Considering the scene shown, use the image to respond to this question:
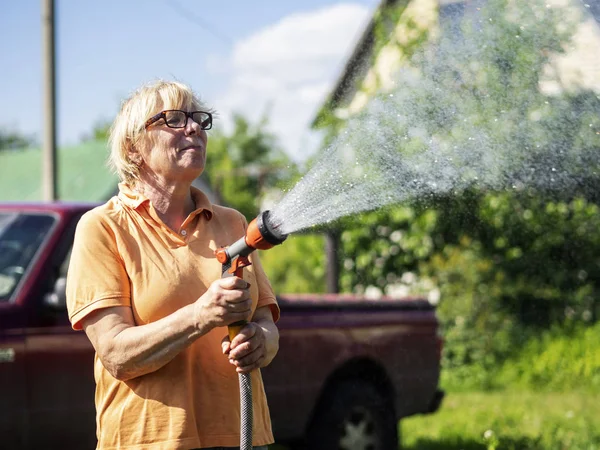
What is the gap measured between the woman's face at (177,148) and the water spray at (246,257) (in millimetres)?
313

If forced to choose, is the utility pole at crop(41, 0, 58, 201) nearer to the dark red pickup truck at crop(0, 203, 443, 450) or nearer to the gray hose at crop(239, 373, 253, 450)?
the dark red pickup truck at crop(0, 203, 443, 450)

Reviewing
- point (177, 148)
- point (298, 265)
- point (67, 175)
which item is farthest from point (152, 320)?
point (67, 175)

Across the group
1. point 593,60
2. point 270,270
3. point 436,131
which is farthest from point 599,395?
point 270,270

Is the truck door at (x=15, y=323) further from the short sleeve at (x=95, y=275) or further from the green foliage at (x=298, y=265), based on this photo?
the green foliage at (x=298, y=265)

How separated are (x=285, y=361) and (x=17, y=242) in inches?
71.6

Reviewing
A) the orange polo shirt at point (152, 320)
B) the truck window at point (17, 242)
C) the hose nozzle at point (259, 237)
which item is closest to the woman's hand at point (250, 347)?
the orange polo shirt at point (152, 320)

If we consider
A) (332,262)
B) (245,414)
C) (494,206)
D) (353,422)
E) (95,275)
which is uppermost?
(494,206)

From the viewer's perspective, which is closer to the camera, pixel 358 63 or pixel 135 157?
pixel 135 157

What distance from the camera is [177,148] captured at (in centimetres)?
307

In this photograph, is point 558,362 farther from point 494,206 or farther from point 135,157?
point 135,157

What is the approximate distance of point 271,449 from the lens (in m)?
7.39

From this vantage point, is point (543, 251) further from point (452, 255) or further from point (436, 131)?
point (436, 131)

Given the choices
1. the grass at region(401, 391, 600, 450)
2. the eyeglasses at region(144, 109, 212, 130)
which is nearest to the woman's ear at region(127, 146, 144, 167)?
the eyeglasses at region(144, 109, 212, 130)

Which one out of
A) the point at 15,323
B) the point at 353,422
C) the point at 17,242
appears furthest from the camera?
the point at 353,422
